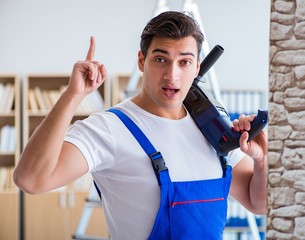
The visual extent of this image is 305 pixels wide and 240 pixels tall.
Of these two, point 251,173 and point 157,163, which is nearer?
point 157,163

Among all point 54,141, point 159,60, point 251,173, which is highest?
point 159,60

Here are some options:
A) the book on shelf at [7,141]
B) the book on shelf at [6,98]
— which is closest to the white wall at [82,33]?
the book on shelf at [6,98]

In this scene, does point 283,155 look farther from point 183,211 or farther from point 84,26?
point 84,26

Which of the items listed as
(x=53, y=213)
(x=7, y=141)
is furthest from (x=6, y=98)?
(x=53, y=213)

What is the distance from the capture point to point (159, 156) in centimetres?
165

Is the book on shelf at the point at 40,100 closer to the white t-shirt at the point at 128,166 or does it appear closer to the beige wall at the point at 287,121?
the white t-shirt at the point at 128,166

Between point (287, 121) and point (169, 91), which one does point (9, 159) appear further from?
point (287, 121)

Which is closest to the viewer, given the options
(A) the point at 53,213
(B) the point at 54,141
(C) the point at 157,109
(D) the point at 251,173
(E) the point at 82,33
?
(B) the point at 54,141

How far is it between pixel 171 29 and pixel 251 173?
1.68 feet

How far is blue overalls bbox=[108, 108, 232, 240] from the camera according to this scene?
1650mm

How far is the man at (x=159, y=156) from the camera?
1.64 metres

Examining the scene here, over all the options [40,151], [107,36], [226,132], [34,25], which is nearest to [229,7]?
[107,36]

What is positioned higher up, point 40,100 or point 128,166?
point 40,100

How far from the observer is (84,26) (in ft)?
18.7
